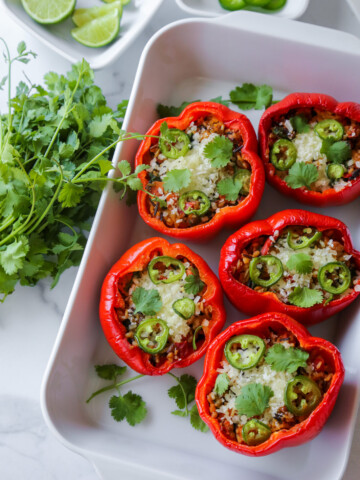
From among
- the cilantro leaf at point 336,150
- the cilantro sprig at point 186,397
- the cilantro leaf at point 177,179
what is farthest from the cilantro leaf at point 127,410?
the cilantro leaf at point 336,150

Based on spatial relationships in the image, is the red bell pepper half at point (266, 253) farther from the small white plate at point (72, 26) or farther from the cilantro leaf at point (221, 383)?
the small white plate at point (72, 26)

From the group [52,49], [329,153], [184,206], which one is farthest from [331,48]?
[52,49]

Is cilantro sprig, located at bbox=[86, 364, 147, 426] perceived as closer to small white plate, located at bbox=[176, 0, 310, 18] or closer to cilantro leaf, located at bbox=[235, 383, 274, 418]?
cilantro leaf, located at bbox=[235, 383, 274, 418]

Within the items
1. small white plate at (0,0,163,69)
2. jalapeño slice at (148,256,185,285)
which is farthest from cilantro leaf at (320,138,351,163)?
small white plate at (0,0,163,69)

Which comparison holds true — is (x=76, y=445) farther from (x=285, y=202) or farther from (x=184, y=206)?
(x=285, y=202)

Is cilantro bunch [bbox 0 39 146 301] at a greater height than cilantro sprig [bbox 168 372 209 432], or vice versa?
cilantro bunch [bbox 0 39 146 301]
